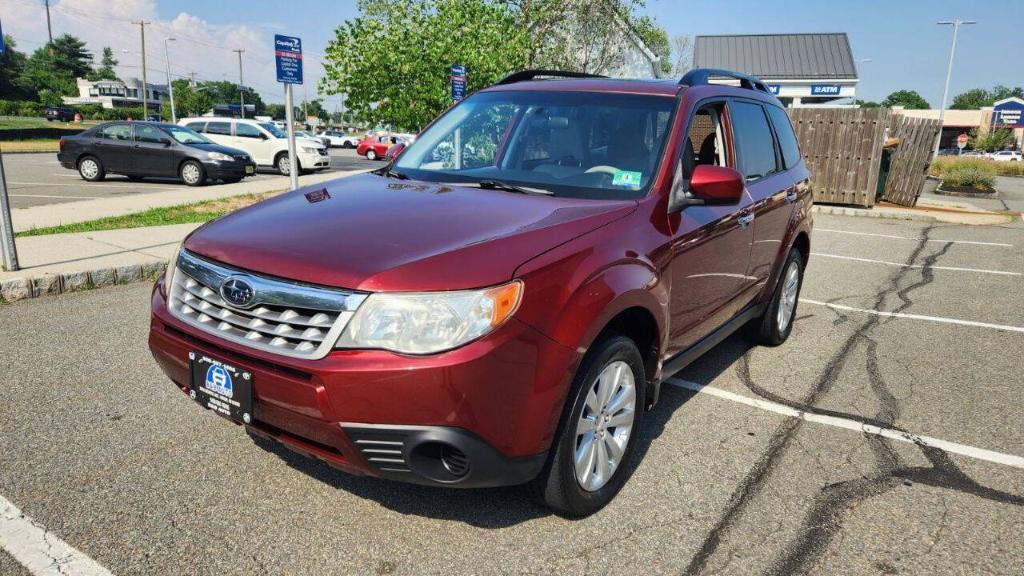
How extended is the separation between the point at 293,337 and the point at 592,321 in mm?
1073

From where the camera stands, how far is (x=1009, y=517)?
10.2ft

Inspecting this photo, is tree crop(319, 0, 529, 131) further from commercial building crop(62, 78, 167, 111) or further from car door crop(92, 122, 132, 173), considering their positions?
commercial building crop(62, 78, 167, 111)

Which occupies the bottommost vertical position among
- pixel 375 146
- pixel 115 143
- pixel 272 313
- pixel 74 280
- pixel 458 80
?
pixel 74 280

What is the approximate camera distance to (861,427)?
4.02 meters

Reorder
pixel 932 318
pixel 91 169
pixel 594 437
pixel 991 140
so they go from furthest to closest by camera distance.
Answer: pixel 991 140
pixel 91 169
pixel 932 318
pixel 594 437

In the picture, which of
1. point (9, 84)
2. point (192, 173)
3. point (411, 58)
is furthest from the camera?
point (9, 84)

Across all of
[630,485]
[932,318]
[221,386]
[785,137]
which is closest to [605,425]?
[630,485]

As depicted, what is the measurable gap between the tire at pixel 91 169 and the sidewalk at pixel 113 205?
3349 mm

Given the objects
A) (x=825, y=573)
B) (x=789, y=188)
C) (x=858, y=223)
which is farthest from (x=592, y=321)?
(x=858, y=223)

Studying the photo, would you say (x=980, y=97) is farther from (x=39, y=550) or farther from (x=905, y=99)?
(x=39, y=550)

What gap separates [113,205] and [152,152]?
5471mm

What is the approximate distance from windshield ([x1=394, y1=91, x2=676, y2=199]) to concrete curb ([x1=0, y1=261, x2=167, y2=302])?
10.6ft

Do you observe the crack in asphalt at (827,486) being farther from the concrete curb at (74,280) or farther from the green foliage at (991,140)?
the green foliage at (991,140)

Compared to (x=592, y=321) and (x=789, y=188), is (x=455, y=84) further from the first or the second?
(x=592, y=321)
